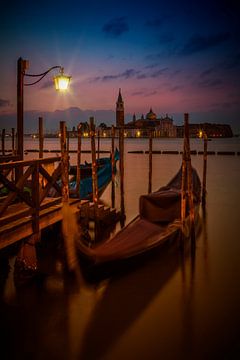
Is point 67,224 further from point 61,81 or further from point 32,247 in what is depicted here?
point 61,81

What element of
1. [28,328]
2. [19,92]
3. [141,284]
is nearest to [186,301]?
[141,284]

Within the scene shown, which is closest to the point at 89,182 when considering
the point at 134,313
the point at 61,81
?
the point at 61,81

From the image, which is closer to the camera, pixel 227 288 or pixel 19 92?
pixel 227 288

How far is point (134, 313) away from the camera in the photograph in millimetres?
4609

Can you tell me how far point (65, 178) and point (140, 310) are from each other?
7.78 ft

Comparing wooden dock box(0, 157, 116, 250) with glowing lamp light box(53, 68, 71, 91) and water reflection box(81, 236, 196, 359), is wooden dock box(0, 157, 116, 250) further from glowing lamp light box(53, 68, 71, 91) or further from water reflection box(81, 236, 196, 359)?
glowing lamp light box(53, 68, 71, 91)

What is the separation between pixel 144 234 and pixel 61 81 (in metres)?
3.21

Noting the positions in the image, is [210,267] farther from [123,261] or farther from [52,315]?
[52,315]

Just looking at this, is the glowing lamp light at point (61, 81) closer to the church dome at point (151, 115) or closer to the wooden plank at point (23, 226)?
the wooden plank at point (23, 226)

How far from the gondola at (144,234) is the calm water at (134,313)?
1.37 feet

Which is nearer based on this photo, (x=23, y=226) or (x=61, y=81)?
(x=23, y=226)

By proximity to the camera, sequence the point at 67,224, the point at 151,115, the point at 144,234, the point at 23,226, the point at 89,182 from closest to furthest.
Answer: the point at 23,226 → the point at 67,224 → the point at 144,234 → the point at 89,182 → the point at 151,115

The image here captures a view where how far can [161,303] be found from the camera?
495 cm

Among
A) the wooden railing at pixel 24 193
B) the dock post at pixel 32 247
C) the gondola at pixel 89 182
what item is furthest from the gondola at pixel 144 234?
the gondola at pixel 89 182
